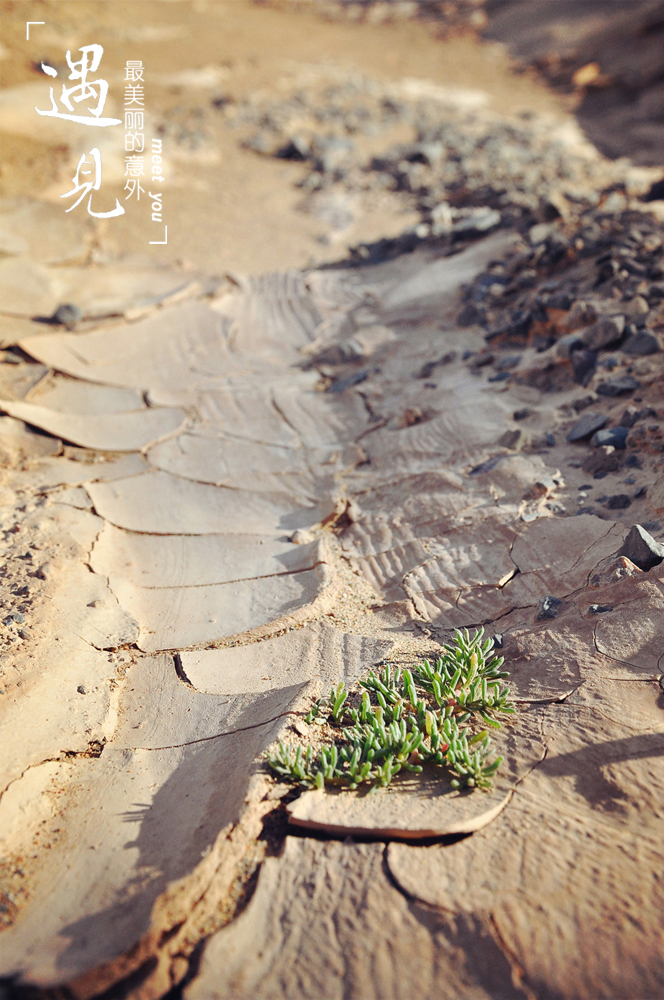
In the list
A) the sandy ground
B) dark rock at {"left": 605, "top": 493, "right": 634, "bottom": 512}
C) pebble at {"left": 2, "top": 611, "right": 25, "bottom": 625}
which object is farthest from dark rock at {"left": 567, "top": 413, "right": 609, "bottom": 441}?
the sandy ground

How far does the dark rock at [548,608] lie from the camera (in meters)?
2.74

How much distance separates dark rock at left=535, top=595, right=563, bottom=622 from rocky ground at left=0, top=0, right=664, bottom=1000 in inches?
0.6

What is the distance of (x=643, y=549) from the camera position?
2699 mm

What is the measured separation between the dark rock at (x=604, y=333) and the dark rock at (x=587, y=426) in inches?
27.7

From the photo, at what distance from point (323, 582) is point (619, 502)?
145 centimetres

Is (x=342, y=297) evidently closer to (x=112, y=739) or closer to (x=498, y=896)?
(x=112, y=739)

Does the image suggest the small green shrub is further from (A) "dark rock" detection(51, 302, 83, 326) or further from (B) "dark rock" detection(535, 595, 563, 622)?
(A) "dark rock" detection(51, 302, 83, 326)

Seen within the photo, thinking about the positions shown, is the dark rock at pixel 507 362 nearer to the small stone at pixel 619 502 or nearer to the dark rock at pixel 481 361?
the dark rock at pixel 481 361

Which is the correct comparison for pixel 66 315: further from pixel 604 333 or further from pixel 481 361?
pixel 604 333

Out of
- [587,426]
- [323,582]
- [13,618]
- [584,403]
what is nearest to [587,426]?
[587,426]

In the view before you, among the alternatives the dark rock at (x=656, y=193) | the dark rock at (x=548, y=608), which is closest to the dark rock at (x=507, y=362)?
the dark rock at (x=548, y=608)

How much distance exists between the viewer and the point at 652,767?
2029 millimetres

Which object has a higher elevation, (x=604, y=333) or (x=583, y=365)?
(x=604, y=333)

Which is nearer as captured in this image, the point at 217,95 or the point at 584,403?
the point at 584,403
